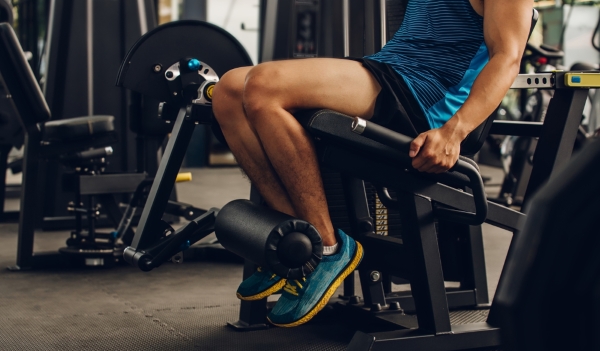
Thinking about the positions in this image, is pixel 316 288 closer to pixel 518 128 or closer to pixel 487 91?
pixel 487 91

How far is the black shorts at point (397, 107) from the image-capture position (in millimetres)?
1604

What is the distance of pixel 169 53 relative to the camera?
2291 millimetres

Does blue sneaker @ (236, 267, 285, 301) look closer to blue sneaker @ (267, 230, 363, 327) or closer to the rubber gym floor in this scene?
blue sneaker @ (267, 230, 363, 327)

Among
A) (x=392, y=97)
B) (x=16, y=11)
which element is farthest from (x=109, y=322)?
(x=16, y=11)

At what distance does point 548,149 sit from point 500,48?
1.21 ft

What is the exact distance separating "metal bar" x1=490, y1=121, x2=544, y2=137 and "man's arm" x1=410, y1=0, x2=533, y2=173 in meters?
0.48

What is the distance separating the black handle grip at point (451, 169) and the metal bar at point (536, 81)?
14.7 inches

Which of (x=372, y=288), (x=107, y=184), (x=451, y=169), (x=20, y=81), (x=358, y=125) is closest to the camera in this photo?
(x=358, y=125)

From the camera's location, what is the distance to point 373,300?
2.11m

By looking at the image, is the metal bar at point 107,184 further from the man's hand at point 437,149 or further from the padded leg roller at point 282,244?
the man's hand at point 437,149

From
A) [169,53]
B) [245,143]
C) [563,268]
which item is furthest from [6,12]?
[563,268]

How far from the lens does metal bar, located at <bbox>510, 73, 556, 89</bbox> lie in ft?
6.00

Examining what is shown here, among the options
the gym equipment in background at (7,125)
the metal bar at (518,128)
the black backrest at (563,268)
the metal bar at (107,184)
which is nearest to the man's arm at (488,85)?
the metal bar at (518,128)

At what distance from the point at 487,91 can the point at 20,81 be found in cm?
200
